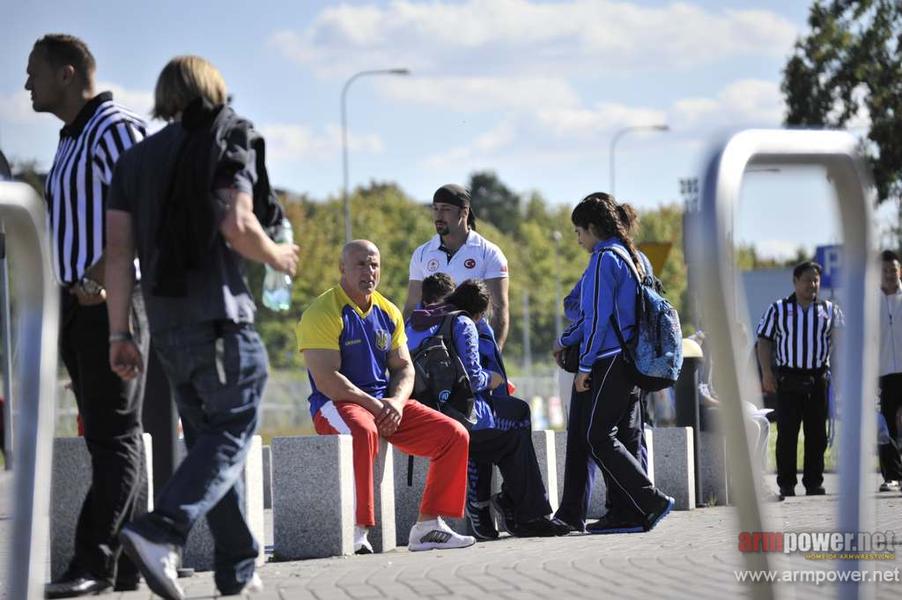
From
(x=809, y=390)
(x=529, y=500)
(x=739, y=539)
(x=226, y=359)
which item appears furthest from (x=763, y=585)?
(x=809, y=390)

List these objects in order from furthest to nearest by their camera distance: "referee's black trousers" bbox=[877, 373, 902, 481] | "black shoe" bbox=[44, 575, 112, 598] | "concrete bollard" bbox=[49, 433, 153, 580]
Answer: "referee's black trousers" bbox=[877, 373, 902, 481] < "concrete bollard" bbox=[49, 433, 153, 580] < "black shoe" bbox=[44, 575, 112, 598]

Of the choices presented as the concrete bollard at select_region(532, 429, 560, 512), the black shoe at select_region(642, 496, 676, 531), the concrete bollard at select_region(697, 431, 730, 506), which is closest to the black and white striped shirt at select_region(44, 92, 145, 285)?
the black shoe at select_region(642, 496, 676, 531)

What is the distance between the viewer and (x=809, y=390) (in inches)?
528

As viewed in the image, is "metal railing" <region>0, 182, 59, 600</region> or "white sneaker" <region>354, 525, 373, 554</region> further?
"white sneaker" <region>354, 525, 373, 554</region>

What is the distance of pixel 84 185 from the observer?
6863 millimetres

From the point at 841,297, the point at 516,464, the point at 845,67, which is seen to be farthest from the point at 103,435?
the point at 845,67

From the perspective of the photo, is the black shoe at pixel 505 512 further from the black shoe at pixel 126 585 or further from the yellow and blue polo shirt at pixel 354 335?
the black shoe at pixel 126 585

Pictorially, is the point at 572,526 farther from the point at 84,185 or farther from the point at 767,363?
the point at 767,363

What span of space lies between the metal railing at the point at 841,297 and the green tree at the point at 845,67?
91.7 feet

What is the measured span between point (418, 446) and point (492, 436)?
2.55 ft

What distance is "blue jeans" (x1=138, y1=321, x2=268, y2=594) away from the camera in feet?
19.8

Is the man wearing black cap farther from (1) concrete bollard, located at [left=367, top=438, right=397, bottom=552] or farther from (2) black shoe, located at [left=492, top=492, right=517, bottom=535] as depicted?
(1) concrete bollard, located at [left=367, top=438, right=397, bottom=552]

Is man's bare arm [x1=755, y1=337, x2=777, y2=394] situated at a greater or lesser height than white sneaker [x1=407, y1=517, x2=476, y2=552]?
greater

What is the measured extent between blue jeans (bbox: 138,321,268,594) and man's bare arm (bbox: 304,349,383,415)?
240 cm
